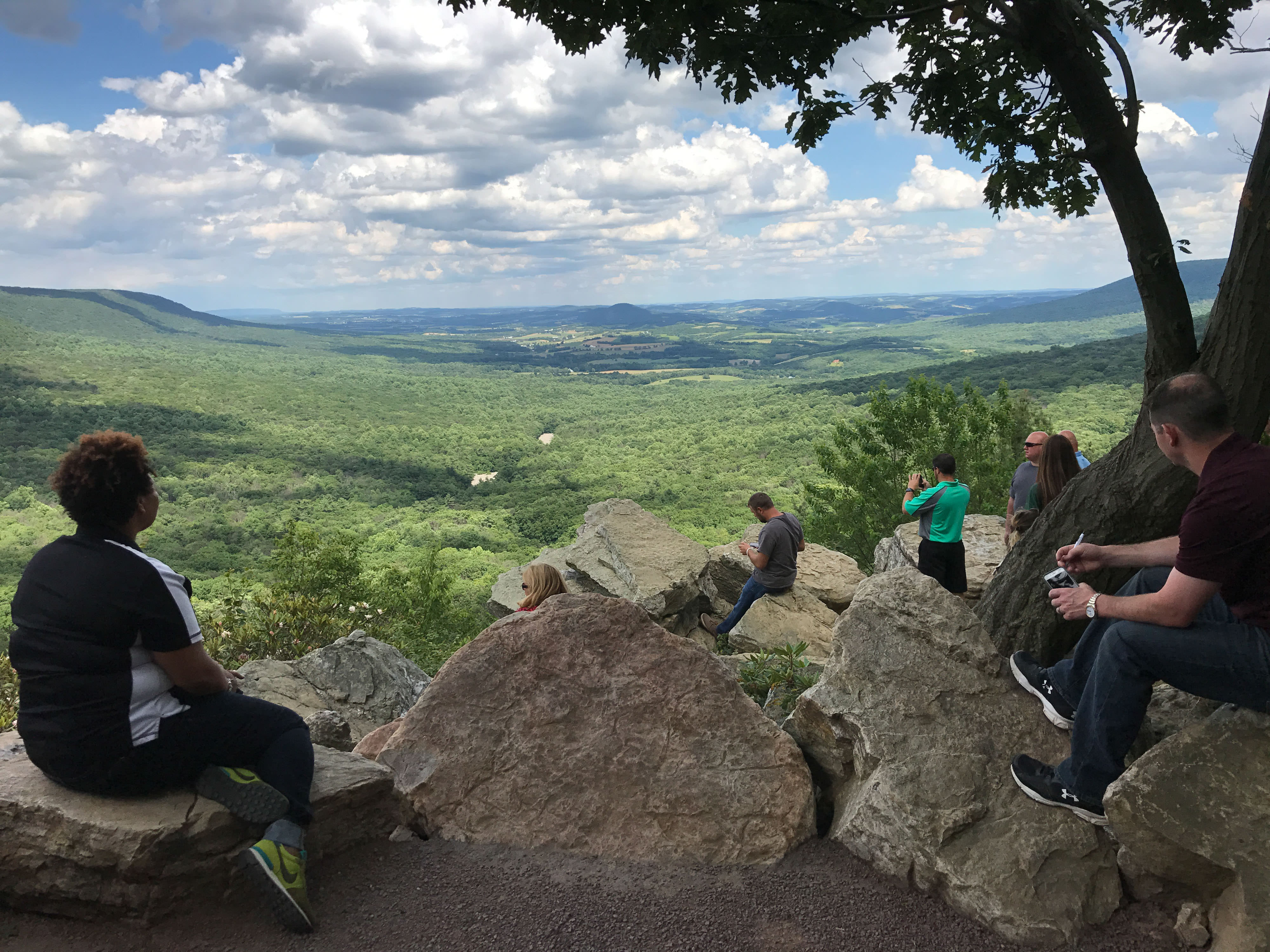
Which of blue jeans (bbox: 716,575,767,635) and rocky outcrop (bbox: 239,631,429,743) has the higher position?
blue jeans (bbox: 716,575,767,635)

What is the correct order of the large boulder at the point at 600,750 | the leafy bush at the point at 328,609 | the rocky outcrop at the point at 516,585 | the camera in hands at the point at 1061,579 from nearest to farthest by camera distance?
the camera in hands at the point at 1061,579 → the large boulder at the point at 600,750 → the rocky outcrop at the point at 516,585 → the leafy bush at the point at 328,609

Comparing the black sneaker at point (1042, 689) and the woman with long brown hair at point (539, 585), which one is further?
the woman with long brown hair at point (539, 585)

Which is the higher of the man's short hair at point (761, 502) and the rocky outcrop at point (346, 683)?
the man's short hair at point (761, 502)

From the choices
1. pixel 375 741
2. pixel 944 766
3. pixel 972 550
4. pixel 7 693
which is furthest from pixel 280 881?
pixel 7 693

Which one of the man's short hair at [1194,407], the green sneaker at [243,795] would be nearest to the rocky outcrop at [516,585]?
the green sneaker at [243,795]

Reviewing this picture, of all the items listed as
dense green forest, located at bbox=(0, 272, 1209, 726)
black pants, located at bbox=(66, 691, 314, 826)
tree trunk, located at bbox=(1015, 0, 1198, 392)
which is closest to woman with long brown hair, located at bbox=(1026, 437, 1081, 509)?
tree trunk, located at bbox=(1015, 0, 1198, 392)

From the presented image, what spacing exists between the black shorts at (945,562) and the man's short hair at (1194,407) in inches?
207

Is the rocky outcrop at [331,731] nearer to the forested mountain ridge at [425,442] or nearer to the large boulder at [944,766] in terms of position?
the large boulder at [944,766]

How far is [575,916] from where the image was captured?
3.84 metres

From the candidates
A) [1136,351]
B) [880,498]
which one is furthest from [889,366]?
[880,498]

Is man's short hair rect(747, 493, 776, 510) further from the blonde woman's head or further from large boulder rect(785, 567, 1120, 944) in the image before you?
large boulder rect(785, 567, 1120, 944)

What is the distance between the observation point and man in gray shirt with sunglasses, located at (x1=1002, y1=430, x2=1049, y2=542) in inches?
307

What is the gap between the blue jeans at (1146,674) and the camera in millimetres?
3445

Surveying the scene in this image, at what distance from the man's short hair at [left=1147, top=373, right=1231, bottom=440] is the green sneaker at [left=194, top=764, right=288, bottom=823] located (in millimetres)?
4571
